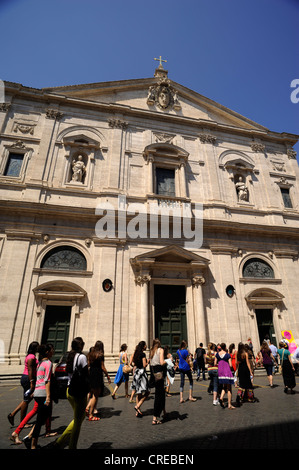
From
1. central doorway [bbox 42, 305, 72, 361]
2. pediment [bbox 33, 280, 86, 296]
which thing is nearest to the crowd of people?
central doorway [bbox 42, 305, 72, 361]

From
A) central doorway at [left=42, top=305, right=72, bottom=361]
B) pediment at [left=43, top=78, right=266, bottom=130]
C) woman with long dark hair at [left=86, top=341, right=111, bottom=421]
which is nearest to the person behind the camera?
woman with long dark hair at [left=86, top=341, right=111, bottom=421]

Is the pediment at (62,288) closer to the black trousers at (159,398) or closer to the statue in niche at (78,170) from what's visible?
the statue in niche at (78,170)

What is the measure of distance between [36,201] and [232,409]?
542 inches

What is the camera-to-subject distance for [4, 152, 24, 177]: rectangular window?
1600 cm

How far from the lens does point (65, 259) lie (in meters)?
14.6

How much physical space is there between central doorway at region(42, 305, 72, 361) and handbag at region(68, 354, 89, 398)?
9.77m

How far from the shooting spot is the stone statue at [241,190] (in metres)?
19.5

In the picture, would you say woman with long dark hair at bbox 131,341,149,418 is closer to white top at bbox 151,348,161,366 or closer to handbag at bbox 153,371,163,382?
white top at bbox 151,348,161,366

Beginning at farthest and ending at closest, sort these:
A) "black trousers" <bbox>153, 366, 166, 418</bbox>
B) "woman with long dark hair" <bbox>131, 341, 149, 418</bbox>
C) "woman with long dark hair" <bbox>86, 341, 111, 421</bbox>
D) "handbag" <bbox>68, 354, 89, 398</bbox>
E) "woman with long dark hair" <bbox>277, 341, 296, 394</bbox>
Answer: "woman with long dark hair" <bbox>277, 341, 296, 394</bbox> → "woman with long dark hair" <bbox>131, 341, 149, 418</bbox> → "woman with long dark hair" <bbox>86, 341, 111, 421</bbox> → "black trousers" <bbox>153, 366, 166, 418</bbox> → "handbag" <bbox>68, 354, 89, 398</bbox>

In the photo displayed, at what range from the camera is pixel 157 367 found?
250 inches

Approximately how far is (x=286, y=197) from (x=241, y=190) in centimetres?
435

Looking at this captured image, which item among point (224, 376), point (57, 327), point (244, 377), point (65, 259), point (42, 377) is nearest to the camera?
point (42, 377)

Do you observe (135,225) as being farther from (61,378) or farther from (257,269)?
(61,378)

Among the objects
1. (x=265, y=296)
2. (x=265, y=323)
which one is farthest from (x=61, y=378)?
(x=265, y=296)
